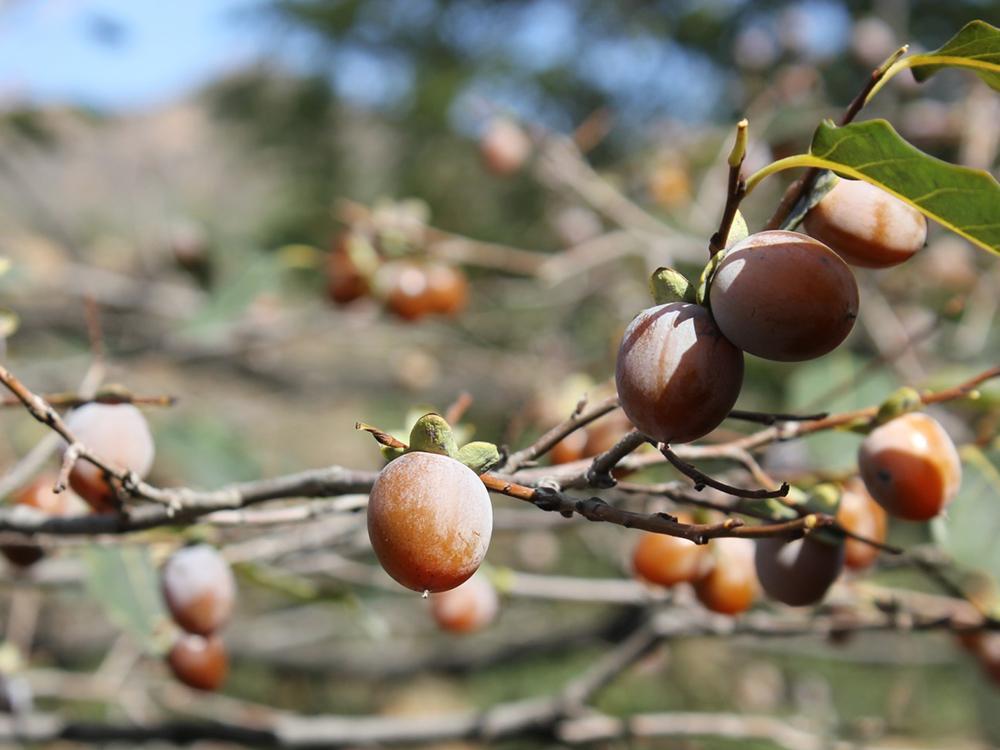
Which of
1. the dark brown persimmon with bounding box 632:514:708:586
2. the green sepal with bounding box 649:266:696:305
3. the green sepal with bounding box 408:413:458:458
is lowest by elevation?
the green sepal with bounding box 408:413:458:458

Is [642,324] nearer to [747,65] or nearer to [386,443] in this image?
[386,443]

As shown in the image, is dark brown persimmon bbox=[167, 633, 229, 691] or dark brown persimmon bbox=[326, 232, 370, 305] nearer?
dark brown persimmon bbox=[167, 633, 229, 691]

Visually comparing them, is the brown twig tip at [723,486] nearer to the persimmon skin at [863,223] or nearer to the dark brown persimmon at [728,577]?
the persimmon skin at [863,223]

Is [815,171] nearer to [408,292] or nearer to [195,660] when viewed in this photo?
[195,660]

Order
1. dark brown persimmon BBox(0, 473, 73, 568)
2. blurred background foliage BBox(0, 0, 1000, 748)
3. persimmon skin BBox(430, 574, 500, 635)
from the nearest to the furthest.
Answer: dark brown persimmon BBox(0, 473, 73, 568)
persimmon skin BBox(430, 574, 500, 635)
blurred background foliage BBox(0, 0, 1000, 748)

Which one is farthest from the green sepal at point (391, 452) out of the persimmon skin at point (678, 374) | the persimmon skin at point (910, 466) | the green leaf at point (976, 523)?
the green leaf at point (976, 523)

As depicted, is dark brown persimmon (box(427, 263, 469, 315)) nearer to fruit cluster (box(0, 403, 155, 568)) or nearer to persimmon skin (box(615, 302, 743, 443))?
fruit cluster (box(0, 403, 155, 568))

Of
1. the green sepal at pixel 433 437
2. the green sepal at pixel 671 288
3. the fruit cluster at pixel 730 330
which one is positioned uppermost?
the green sepal at pixel 671 288

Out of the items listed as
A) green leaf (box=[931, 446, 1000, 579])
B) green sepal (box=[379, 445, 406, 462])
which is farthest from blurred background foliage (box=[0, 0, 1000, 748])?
green sepal (box=[379, 445, 406, 462])
